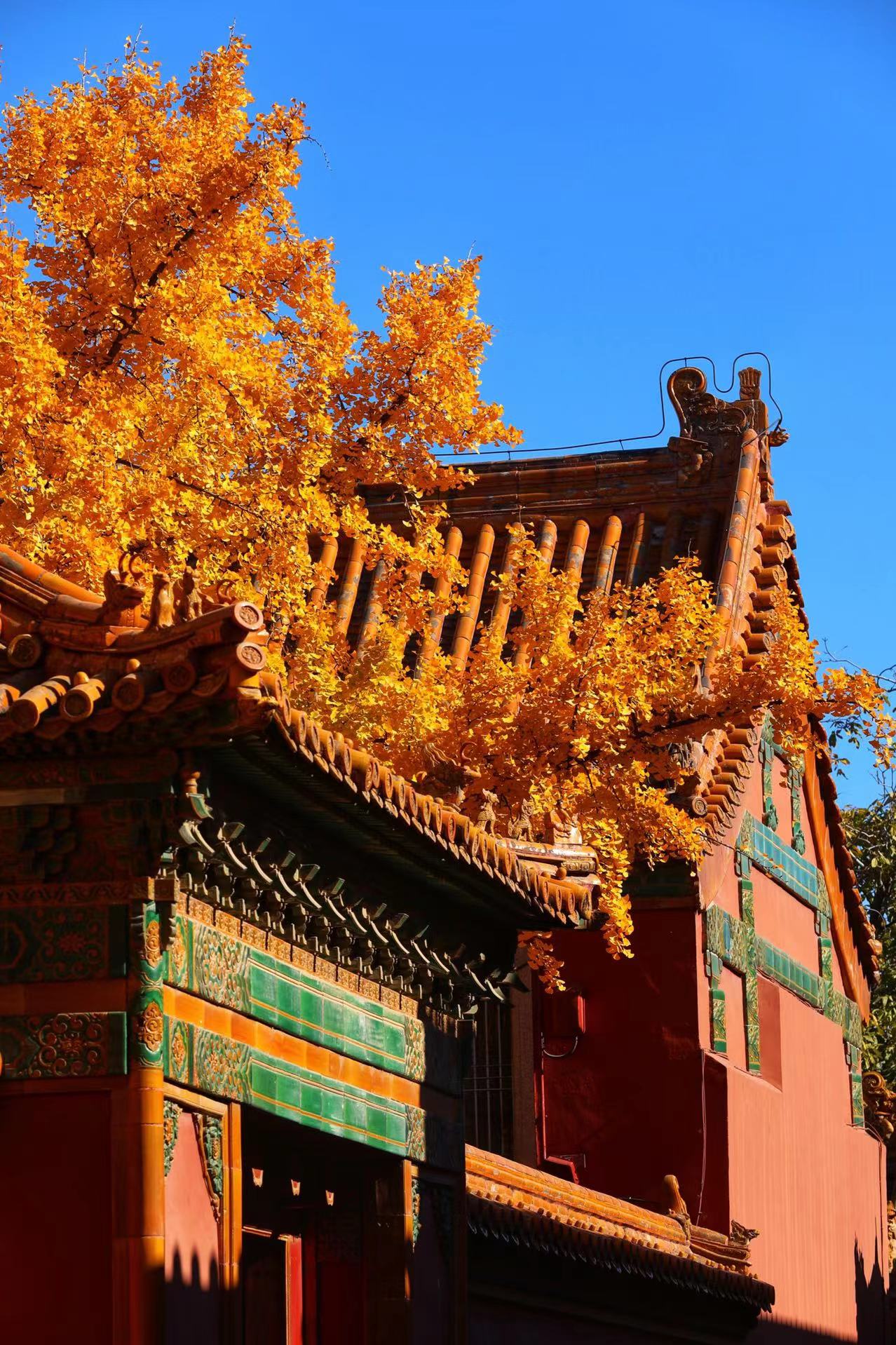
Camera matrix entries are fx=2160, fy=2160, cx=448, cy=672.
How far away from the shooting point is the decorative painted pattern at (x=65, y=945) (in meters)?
8.09

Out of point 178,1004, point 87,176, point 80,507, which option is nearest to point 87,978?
point 178,1004

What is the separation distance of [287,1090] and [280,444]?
5.69 meters

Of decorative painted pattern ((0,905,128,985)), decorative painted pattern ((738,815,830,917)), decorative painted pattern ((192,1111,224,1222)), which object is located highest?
decorative painted pattern ((738,815,830,917))

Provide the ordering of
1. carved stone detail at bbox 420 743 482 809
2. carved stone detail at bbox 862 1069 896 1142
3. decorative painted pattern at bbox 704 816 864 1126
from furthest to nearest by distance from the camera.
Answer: carved stone detail at bbox 862 1069 896 1142 → decorative painted pattern at bbox 704 816 864 1126 → carved stone detail at bbox 420 743 482 809

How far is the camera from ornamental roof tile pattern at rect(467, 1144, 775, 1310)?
12836 mm

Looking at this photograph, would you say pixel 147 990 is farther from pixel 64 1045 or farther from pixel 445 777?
pixel 445 777

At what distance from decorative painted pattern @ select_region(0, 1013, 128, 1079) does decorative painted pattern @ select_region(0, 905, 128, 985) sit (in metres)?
0.16

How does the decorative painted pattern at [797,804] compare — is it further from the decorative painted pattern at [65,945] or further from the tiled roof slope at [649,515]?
the decorative painted pattern at [65,945]

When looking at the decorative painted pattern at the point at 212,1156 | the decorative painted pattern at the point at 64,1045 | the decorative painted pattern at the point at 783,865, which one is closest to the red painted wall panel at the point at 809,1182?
the decorative painted pattern at the point at 783,865

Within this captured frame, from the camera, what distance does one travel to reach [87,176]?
44.5 ft

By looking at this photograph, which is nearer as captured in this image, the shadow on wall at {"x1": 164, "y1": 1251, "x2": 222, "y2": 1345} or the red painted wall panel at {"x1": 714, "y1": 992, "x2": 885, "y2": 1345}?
the shadow on wall at {"x1": 164, "y1": 1251, "x2": 222, "y2": 1345}

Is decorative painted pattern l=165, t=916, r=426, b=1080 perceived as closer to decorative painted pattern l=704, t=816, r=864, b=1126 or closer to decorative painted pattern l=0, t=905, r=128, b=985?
decorative painted pattern l=0, t=905, r=128, b=985

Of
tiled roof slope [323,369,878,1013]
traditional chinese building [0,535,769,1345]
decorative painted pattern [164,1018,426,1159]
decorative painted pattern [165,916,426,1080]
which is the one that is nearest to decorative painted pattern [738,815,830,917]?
tiled roof slope [323,369,878,1013]

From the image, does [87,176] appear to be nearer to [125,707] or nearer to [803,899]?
[125,707]
